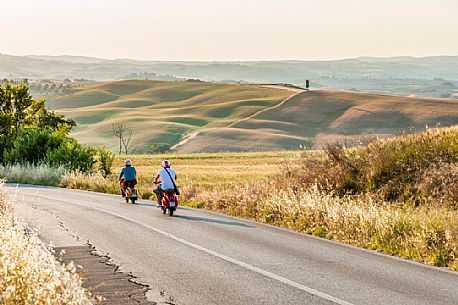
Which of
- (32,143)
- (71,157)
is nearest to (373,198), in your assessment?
(71,157)

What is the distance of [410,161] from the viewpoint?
20812 mm

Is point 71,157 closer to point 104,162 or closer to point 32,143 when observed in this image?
point 104,162

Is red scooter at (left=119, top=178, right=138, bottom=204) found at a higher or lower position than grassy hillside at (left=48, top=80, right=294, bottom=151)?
higher

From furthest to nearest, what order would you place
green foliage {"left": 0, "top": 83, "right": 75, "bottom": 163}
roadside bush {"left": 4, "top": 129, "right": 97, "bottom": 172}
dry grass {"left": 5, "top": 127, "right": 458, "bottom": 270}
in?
green foliage {"left": 0, "top": 83, "right": 75, "bottom": 163}, roadside bush {"left": 4, "top": 129, "right": 97, "bottom": 172}, dry grass {"left": 5, "top": 127, "right": 458, "bottom": 270}

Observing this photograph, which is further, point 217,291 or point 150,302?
point 217,291

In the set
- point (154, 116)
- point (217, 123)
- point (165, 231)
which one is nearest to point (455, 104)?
point (217, 123)

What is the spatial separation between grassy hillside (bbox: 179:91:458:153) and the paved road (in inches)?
3994

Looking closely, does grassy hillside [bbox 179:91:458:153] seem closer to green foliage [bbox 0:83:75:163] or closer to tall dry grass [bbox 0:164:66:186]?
green foliage [bbox 0:83:75:163]

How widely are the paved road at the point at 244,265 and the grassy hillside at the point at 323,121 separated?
333 feet

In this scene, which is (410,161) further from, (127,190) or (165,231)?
(127,190)

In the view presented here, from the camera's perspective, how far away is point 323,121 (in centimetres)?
14688

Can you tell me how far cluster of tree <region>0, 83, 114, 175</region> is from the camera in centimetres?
4425

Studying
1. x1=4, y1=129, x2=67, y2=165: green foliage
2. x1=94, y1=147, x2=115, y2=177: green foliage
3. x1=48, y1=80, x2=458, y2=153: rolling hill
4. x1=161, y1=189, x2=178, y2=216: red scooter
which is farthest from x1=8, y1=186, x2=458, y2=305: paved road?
x1=48, y1=80, x2=458, y2=153: rolling hill

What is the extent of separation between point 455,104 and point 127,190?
122191 mm
